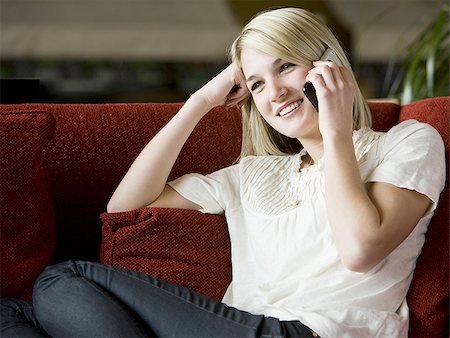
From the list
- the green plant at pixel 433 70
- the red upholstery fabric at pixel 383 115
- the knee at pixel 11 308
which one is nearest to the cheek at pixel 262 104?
the red upholstery fabric at pixel 383 115

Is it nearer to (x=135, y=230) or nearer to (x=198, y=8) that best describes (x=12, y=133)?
(x=135, y=230)

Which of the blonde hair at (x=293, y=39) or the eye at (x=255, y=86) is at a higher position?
the blonde hair at (x=293, y=39)

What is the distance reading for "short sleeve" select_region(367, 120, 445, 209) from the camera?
1438 millimetres

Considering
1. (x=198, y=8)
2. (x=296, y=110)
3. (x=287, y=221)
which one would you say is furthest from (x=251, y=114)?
(x=198, y=8)

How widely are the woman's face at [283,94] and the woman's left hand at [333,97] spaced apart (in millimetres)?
79

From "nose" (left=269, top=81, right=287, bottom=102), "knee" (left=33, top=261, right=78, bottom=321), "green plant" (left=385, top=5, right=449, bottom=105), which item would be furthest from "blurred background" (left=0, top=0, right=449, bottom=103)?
"knee" (left=33, top=261, right=78, bottom=321)

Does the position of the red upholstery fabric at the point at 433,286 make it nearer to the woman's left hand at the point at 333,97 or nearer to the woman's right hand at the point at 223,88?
the woman's left hand at the point at 333,97

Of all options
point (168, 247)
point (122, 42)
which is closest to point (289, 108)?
point (168, 247)

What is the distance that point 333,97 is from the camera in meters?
1.49

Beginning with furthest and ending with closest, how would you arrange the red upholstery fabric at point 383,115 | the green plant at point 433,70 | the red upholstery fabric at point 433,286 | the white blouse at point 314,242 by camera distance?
the green plant at point 433,70, the red upholstery fabric at point 383,115, the red upholstery fabric at point 433,286, the white blouse at point 314,242

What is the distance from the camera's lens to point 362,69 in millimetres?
4285

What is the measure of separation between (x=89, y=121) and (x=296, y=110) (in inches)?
19.9

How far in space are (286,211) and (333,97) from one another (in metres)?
0.26

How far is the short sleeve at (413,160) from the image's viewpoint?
1.44 meters
